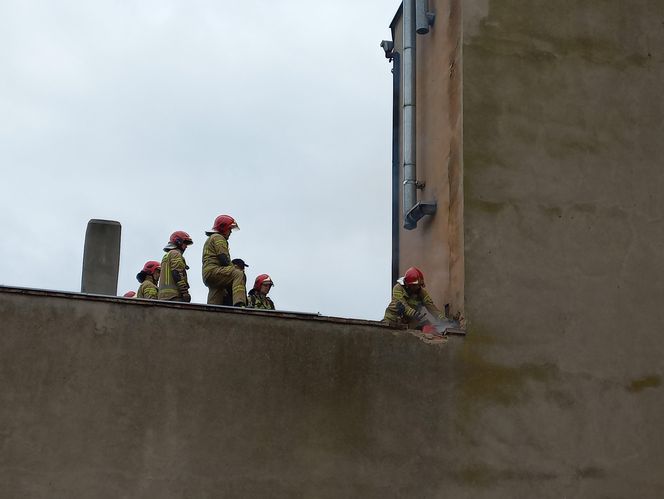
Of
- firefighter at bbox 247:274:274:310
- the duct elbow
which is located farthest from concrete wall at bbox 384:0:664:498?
firefighter at bbox 247:274:274:310

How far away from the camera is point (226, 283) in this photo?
1334cm

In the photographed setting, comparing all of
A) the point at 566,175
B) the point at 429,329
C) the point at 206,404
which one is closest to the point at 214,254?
the point at 206,404

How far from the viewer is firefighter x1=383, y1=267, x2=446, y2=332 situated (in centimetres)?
1332

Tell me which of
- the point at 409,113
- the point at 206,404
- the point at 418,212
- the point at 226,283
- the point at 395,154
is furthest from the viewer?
the point at 395,154

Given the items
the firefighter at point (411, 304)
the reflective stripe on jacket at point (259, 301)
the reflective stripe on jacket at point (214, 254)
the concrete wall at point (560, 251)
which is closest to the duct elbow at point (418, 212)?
the concrete wall at point (560, 251)

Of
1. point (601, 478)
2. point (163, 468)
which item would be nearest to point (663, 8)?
point (601, 478)

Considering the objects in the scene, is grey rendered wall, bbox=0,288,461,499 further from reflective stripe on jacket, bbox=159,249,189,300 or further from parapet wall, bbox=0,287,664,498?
reflective stripe on jacket, bbox=159,249,189,300

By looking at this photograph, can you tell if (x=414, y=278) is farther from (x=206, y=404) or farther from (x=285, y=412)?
(x=206, y=404)

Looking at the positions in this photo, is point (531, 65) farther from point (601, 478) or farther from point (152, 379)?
point (152, 379)

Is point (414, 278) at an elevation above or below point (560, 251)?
below

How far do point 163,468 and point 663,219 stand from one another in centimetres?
663

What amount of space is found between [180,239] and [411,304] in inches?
111

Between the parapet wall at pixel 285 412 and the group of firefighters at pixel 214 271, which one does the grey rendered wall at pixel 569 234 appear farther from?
the group of firefighters at pixel 214 271

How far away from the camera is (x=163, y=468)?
37.8 feet
